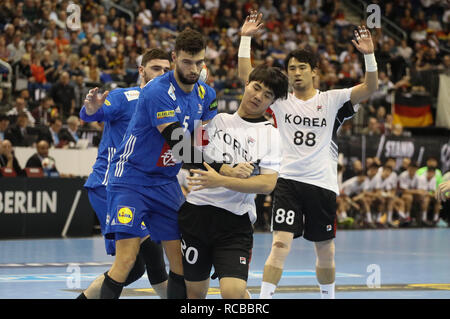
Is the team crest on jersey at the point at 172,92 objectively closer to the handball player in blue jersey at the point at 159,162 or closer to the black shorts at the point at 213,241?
the handball player in blue jersey at the point at 159,162

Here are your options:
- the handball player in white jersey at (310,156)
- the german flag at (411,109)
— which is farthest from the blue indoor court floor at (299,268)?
A: the german flag at (411,109)

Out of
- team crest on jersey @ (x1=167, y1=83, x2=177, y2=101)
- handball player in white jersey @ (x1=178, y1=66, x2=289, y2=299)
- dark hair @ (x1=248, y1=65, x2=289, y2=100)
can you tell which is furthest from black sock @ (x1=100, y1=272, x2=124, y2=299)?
dark hair @ (x1=248, y1=65, x2=289, y2=100)

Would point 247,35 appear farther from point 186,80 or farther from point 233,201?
point 233,201

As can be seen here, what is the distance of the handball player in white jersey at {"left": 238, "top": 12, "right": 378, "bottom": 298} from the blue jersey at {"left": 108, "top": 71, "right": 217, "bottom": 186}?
1698 mm

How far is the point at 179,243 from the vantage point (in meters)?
6.81

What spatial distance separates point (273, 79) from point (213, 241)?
136cm

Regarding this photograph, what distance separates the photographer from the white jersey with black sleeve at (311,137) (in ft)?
27.9

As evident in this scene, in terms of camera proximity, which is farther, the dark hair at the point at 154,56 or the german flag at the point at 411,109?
the german flag at the point at 411,109

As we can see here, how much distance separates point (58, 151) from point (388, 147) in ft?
32.3

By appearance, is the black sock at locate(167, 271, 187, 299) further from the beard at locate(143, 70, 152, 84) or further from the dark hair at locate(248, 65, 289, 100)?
the beard at locate(143, 70, 152, 84)

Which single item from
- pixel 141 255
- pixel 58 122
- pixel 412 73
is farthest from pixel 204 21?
pixel 141 255

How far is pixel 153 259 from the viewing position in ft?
25.1

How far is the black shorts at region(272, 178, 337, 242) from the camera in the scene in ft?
27.6
